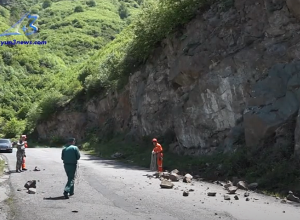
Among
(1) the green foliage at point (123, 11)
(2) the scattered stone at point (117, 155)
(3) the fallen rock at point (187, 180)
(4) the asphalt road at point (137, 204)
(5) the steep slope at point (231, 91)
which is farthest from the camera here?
(1) the green foliage at point (123, 11)

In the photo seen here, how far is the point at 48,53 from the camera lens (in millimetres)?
93625

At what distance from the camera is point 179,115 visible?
74.2 feet

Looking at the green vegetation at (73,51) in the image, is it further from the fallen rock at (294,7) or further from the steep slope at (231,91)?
the fallen rock at (294,7)

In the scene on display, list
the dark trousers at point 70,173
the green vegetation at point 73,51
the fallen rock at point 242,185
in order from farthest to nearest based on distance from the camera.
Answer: the green vegetation at point 73,51, the fallen rock at point 242,185, the dark trousers at point 70,173

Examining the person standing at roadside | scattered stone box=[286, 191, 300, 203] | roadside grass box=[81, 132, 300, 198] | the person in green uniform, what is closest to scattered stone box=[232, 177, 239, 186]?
roadside grass box=[81, 132, 300, 198]

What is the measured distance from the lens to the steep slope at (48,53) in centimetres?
6044

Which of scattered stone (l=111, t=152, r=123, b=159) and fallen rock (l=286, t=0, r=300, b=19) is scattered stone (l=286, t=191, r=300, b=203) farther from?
scattered stone (l=111, t=152, r=123, b=159)

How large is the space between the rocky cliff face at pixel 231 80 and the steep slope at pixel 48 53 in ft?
86.9

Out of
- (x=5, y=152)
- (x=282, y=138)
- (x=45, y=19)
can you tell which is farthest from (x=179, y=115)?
(x=45, y=19)

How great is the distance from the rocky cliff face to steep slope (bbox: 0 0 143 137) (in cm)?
2649

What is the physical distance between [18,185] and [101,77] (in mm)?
28549

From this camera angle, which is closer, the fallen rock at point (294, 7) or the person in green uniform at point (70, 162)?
the person in green uniform at point (70, 162)

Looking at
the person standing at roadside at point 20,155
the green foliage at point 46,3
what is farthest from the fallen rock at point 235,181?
the green foliage at point 46,3

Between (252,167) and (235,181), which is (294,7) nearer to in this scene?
→ (252,167)
